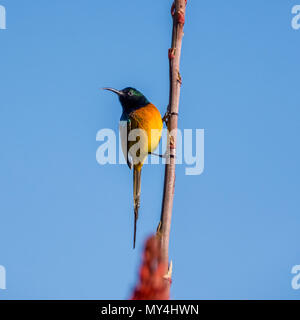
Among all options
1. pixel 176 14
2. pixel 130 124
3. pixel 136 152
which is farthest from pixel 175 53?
pixel 130 124

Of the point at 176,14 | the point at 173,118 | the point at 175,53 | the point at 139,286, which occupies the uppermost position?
the point at 176,14

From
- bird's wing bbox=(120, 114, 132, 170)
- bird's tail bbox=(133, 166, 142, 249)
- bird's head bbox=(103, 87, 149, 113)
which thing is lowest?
bird's tail bbox=(133, 166, 142, 249)

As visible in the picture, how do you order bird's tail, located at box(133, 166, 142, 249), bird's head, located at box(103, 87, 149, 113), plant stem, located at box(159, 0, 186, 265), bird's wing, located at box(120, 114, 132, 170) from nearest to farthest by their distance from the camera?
1. plant stem, located at box(159, 0, 186, 265)
2. bird's tail, located at box(133, 166, 142, 249)
3. bird's wing, located at box(120, 114, 132, 170)
4. bird's head, located at box(103, 87, 149, 113)

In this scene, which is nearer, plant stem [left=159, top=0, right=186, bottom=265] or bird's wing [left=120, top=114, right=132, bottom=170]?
plant stem [left=159, top=0, right=186, bottom=265]

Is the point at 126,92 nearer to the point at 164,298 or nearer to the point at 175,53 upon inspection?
the point at 175,53

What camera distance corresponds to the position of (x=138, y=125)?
664cm

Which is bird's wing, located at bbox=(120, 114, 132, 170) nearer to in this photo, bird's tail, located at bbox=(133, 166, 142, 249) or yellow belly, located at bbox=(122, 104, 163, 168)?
yellow belly, located at bbox=(122, 104, 163, 168)

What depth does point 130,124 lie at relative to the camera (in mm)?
6793

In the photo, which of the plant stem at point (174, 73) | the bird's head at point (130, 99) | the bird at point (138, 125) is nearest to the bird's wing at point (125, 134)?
the bird at point (138, 125)

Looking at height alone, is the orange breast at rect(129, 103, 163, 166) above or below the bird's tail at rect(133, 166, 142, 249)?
above

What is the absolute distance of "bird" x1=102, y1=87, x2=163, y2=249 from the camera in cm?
626

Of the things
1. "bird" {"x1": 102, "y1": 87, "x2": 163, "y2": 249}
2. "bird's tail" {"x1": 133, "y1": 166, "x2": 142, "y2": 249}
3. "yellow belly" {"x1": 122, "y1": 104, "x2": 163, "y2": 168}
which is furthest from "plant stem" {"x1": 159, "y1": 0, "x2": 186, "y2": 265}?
"yellow belly" {"x1": 122, "y1": 104, "x2": 163, "y2": 168}

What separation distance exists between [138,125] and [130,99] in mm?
623
